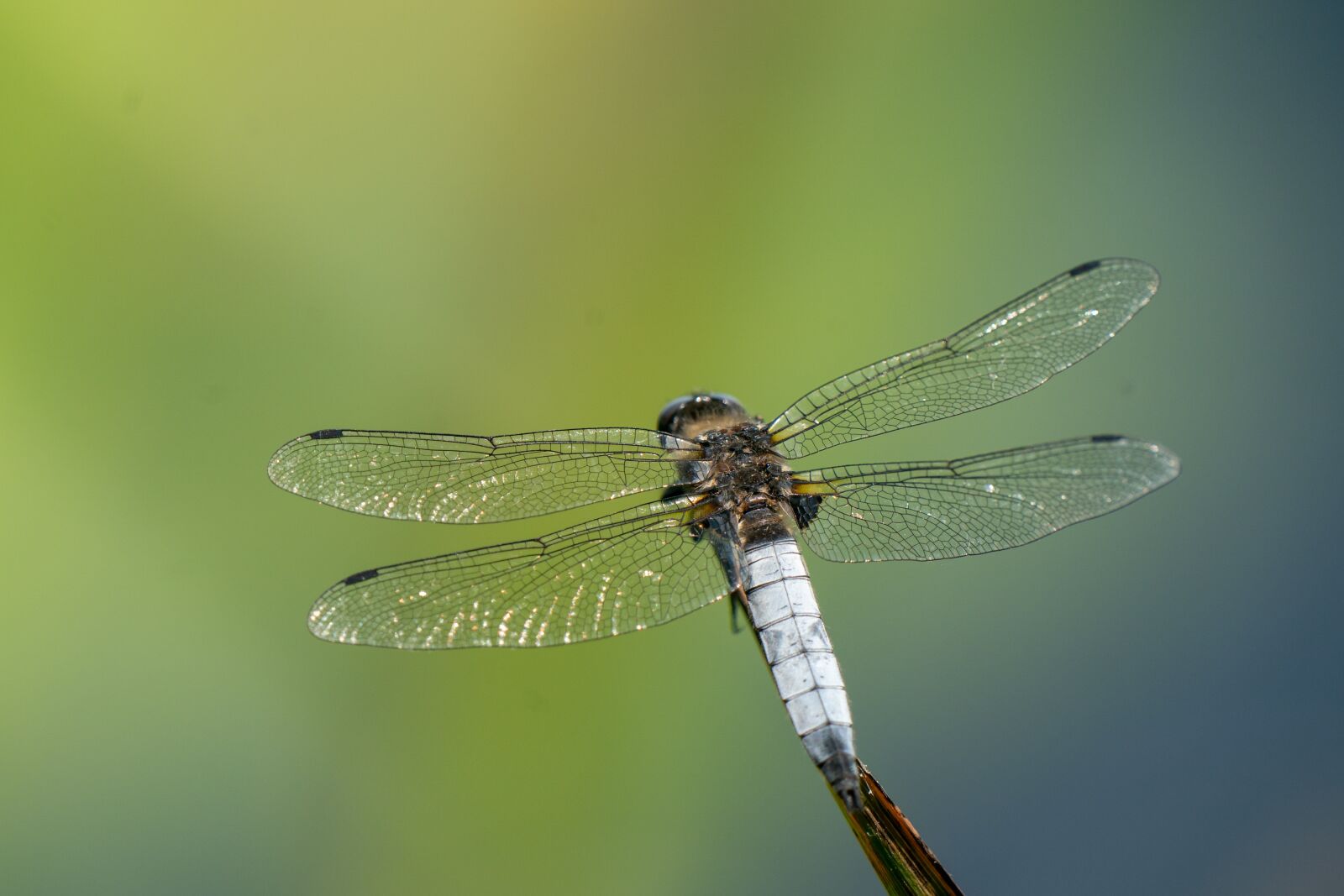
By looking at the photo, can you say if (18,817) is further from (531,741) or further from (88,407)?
(531,741)

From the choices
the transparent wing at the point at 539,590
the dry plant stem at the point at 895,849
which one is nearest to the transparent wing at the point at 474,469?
the transparent wing at the point at 539,590

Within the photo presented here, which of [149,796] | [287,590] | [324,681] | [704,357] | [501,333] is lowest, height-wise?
[149,796]

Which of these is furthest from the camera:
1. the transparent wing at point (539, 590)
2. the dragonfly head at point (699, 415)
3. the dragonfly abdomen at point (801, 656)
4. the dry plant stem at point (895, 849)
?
the dragonfly head at point (699, 415)

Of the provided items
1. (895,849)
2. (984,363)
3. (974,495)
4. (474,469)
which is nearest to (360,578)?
(474,469)

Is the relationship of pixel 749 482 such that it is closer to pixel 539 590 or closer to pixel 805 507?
pixel 805 507

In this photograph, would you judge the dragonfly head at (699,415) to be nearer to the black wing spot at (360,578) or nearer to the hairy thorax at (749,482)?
the hairy thorax at (749,482)

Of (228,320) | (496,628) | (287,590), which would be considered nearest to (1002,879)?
(496,628)

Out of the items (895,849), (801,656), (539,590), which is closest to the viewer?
(895,849)
